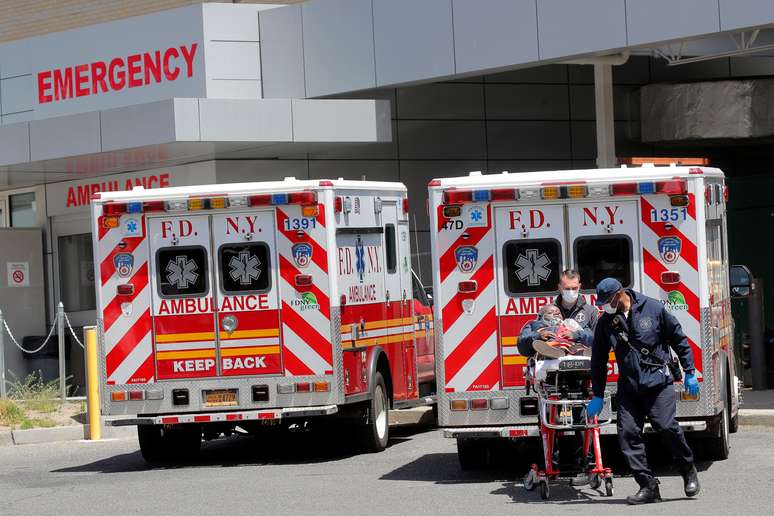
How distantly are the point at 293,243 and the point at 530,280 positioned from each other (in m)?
2.79

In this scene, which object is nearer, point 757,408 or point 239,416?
point 239,416

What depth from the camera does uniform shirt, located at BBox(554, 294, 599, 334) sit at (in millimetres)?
11727

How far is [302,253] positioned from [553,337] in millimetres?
3641

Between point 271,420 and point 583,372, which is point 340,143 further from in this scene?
point 583,372

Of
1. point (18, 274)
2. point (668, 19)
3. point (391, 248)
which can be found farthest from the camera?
point (18, 274)

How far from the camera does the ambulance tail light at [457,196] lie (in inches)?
495

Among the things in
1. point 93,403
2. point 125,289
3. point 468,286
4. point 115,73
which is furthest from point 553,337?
point 115,73

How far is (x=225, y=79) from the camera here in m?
23.3

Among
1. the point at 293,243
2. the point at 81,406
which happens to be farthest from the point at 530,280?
the point at 81,406

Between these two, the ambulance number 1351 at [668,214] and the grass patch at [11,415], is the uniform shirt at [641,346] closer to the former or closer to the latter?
the ambulance number 1351 at [668,214]

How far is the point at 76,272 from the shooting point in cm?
2650

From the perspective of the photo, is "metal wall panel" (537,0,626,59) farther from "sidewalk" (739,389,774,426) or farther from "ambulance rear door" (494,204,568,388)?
"ambulance rear door" (494,204,568,388)

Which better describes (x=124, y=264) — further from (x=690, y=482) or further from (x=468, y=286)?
(x=690, y=482)

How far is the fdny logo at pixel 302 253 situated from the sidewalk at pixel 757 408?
16.0 feet
